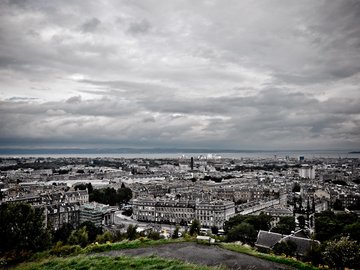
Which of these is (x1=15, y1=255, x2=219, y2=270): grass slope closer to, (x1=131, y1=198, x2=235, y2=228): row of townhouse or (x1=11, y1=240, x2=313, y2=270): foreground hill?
(x1=11, y1=240, x2=313, y2=270): foreground hill

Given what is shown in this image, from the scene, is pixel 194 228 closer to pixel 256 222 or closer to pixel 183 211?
pixel 256 222

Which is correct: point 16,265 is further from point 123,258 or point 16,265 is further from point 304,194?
point 304,194

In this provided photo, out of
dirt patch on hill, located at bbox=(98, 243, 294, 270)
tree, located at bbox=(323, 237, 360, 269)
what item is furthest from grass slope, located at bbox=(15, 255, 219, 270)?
tree, located at bbox=(323, 237, 360, 269)

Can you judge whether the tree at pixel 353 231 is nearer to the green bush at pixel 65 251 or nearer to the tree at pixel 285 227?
the tree at pixel 285 227

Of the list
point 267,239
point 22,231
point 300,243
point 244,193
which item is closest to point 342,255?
point 300,243

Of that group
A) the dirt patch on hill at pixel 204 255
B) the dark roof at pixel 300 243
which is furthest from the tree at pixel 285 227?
the dirt patch on hill at pixel 204 255

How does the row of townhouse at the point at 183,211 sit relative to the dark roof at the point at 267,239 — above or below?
below
